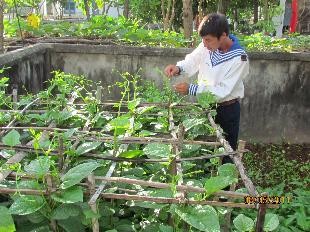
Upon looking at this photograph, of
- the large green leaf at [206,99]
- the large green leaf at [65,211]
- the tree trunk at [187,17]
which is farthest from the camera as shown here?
the tree trunk at [187,17]

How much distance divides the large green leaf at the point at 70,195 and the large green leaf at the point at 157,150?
52cm

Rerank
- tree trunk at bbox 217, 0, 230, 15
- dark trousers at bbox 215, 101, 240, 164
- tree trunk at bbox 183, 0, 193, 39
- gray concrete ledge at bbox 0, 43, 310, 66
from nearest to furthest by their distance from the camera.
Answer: dark trousers at bbox 215, 101, 240, 164 → gray concrete ledge at bbox 0, 43, 310, 66 → tree trunk at bbox 183, 0, 193, 39 → tree trunk at bbox 217, 0, 230, 15

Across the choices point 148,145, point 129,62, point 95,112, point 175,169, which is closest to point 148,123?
point 95,112

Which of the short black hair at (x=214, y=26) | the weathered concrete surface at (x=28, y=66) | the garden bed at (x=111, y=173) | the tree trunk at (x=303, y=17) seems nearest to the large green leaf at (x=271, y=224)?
the garden bed at (x=111, y=173)

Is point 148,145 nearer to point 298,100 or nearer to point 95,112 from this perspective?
point 95,112

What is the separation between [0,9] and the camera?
4.97 metres

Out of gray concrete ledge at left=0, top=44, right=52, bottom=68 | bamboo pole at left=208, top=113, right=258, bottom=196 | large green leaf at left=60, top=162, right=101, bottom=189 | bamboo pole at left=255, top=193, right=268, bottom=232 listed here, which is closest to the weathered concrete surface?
gray concrete ledge at left=0, top=44, right=52, bottom=68

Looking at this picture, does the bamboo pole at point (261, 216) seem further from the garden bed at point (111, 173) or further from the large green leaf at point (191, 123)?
the large green leaf at point (191, 123)

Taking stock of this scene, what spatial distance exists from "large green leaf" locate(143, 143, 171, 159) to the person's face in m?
1.49

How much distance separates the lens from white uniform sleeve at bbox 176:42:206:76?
3.96 m

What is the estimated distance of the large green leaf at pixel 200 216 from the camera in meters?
1.64

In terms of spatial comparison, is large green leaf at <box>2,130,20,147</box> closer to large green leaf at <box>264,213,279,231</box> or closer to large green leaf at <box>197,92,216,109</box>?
large green leaf at <box>264,213,279,231</box>

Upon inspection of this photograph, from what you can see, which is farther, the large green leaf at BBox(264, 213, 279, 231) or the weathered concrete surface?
the weathered concrete surface
